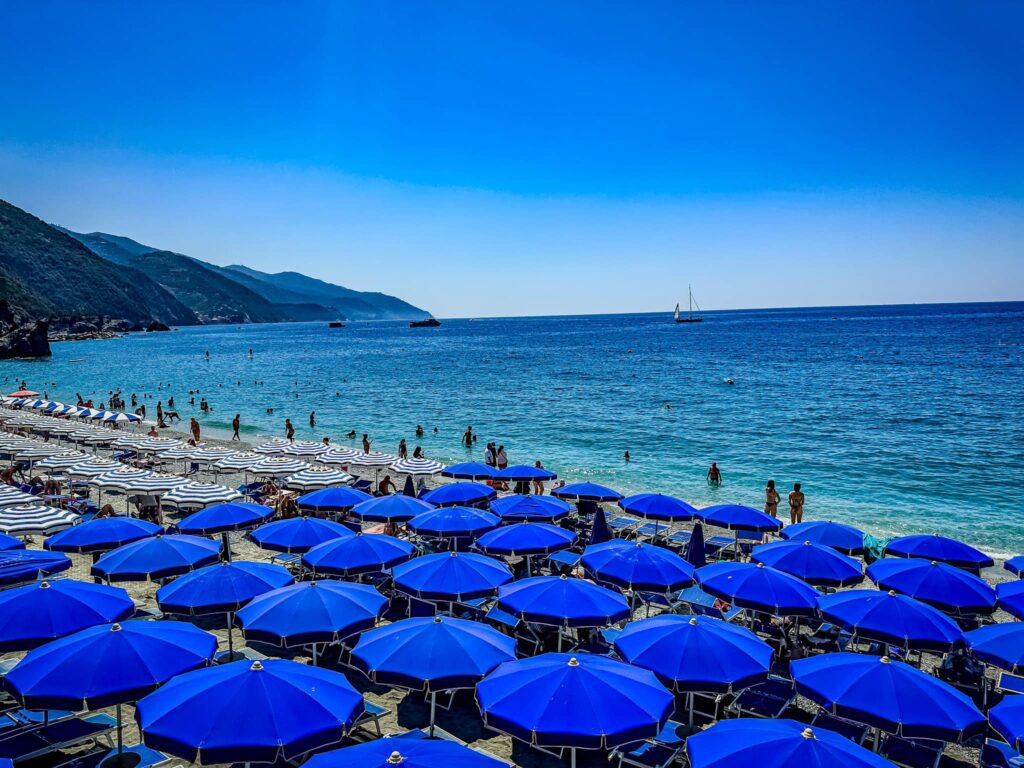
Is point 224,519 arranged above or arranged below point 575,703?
below

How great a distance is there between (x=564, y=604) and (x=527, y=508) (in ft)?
18.3

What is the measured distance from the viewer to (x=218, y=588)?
930 cm

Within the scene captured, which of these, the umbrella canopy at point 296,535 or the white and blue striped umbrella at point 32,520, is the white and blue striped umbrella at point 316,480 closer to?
the umbrella canopy at point 296,535

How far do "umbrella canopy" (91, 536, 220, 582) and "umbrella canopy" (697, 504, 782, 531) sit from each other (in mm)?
9925

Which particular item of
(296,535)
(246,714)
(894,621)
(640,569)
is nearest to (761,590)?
(894,621)

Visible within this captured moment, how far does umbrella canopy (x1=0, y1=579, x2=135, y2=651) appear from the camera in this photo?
7949 mm

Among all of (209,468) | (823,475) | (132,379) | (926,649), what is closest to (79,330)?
(132,379)

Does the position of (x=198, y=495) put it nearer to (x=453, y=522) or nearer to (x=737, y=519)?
(x=453, y=522)

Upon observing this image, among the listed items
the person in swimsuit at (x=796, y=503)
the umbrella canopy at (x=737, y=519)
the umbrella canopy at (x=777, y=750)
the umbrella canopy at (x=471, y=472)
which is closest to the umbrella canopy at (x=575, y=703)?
the umbrella canopy at (x=777, y=750)

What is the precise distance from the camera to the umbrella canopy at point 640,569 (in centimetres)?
1043

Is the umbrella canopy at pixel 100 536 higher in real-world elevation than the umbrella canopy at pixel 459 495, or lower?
higher

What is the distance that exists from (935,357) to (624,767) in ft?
292

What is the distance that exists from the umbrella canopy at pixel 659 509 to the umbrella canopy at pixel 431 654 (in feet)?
24.3

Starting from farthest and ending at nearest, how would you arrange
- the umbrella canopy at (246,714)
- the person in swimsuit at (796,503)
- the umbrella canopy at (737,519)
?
1. the person in swimsuit at (796,503)
2. the umbrella canopy at (737,519)
3. the umbrella canopy at (246,714)
